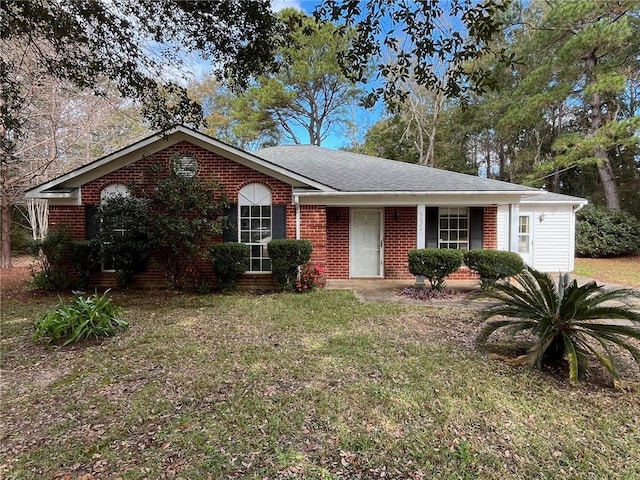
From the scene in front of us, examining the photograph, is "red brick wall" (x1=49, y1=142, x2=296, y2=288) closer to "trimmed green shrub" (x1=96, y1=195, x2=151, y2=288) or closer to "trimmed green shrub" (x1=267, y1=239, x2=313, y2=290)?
"trimmed green shrub" (x1=96, y1=195, x2=151, y2=288)

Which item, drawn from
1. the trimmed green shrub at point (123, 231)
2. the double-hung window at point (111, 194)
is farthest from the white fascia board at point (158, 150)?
the trimmed green shrub at point (123, 231)

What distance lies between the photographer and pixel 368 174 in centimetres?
1134

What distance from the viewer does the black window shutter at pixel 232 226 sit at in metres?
9.18

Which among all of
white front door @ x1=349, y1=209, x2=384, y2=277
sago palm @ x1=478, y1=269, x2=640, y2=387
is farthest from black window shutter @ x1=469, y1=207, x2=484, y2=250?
sago palm @ x1=478, y1=269, x2=640, y2=387

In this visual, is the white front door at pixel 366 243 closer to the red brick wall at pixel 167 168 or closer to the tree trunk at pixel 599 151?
the red brick wall at pixel 167 168

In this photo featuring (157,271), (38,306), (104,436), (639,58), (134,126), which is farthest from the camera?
(134,126)

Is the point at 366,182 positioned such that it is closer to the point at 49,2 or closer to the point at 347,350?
the point at 347,350

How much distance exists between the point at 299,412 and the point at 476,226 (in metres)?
9.11

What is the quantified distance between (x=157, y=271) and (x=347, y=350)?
6.56m

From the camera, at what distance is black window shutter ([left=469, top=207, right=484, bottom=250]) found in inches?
421

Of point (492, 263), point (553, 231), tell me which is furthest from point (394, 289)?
point (553, 231)

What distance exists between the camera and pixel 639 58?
1630 centimetres

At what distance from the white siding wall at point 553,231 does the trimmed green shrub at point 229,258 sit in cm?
1015

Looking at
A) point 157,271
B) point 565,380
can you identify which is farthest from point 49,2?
point 565,380
